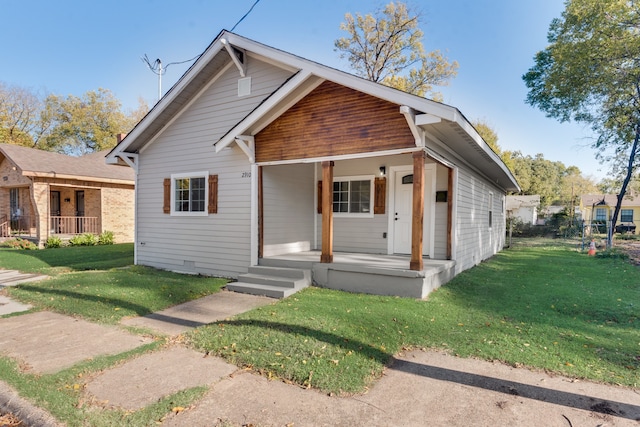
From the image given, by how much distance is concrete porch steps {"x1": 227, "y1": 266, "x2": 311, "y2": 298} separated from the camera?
6.30 meters

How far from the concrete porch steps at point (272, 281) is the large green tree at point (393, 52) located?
1893cm

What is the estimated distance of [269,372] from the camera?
330cm

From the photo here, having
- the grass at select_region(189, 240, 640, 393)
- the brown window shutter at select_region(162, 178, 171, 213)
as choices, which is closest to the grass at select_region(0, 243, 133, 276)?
the brown window shutter at select_region(162, 178, 171, 213)

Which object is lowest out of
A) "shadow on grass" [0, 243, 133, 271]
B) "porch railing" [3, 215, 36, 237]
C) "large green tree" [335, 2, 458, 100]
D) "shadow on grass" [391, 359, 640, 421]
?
"shadow on grass" [0, 243, 133, 271]

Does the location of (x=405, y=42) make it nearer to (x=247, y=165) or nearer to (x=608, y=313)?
(x=247, y=165)

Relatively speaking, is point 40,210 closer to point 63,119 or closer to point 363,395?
point 363,395

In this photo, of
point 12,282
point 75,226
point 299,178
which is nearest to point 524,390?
point 299,178

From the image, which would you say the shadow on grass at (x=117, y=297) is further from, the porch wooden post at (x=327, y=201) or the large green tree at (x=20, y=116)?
the large green tree at (x=20, y=116)

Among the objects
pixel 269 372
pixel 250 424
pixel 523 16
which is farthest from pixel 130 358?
pixel 523 16

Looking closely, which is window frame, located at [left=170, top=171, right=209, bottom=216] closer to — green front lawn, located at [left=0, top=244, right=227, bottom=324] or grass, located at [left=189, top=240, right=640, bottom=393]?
green front lawn, located at [left=0, top=244, right=227, bottom=324]

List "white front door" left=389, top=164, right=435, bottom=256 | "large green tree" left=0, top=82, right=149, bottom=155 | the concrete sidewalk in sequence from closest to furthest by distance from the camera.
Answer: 1. the concrete sidewalk
2. "white front door" left=389, top=164, right=435, bottom=256
3. "large green tree" left=0, top=82, right=149, bottom=155

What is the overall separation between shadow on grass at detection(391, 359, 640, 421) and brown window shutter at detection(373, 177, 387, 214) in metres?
5.27

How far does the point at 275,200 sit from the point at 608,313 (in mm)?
6324

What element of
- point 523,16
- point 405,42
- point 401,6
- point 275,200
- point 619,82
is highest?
point 401,6
